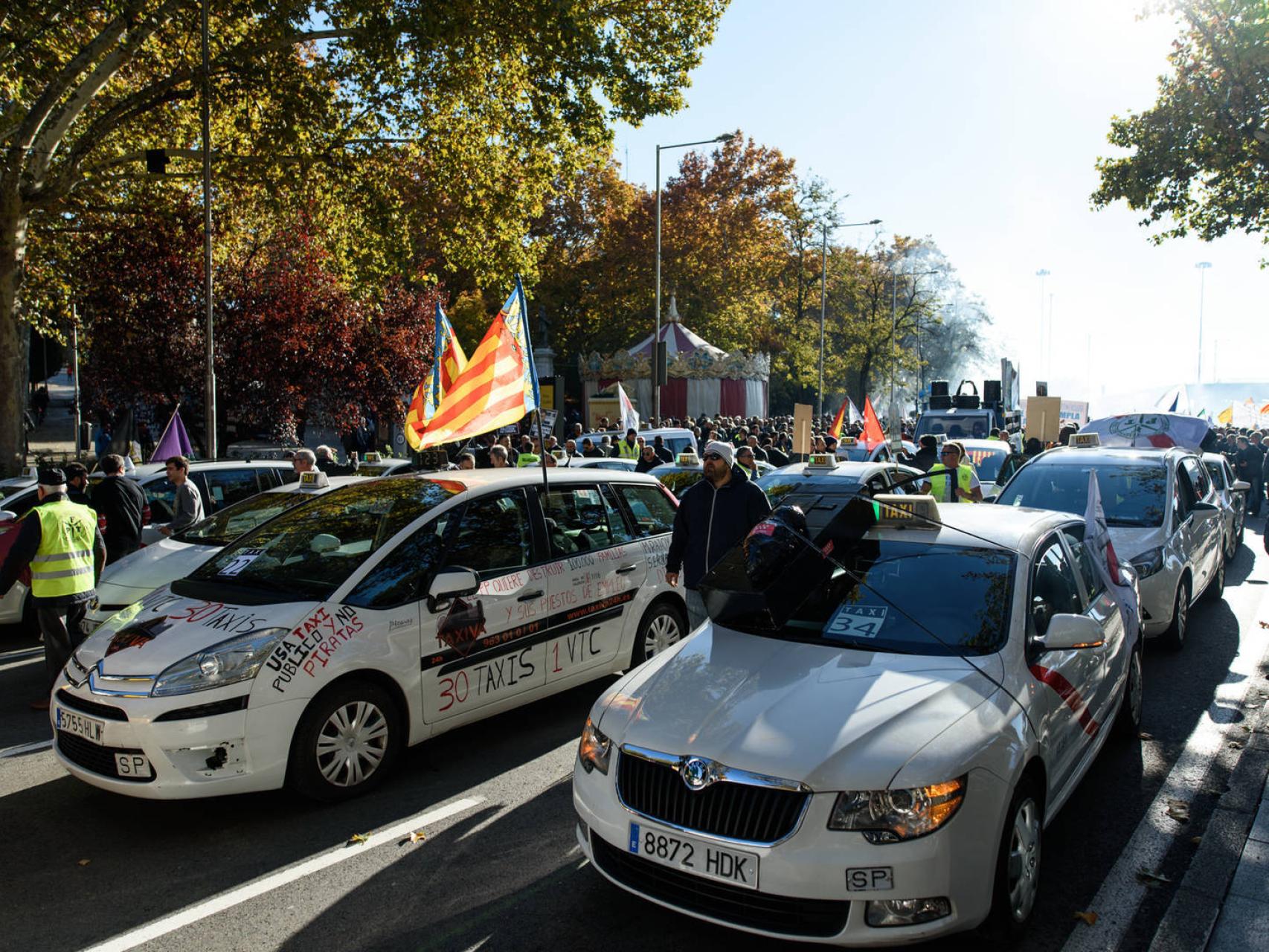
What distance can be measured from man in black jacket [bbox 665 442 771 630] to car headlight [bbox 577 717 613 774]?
2.50 m

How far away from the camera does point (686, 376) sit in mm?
33625

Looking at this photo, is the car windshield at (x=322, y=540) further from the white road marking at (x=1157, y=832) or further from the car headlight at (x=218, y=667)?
the white road marking at (x=1157, y=832)

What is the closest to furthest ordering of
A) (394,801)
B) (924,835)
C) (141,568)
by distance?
(924,835), (394,801), (141,568)

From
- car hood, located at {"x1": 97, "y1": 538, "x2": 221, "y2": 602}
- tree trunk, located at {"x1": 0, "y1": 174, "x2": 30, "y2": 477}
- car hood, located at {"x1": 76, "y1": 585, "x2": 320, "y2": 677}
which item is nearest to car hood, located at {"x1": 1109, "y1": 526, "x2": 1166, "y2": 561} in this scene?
car hood, located at {"x1": 76, "y1": 585, "x2": 320, "y2": 677}

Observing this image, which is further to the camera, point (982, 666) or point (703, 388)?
point (703, 388)

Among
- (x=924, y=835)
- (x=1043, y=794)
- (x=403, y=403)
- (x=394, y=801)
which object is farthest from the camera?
(x=403, y=403)

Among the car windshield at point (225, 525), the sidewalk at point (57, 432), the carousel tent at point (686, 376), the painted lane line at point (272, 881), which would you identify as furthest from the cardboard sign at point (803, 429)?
the sidewalk at point (57, 432)

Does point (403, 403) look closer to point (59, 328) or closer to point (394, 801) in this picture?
point (59, 328)

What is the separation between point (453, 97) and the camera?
1823 cm

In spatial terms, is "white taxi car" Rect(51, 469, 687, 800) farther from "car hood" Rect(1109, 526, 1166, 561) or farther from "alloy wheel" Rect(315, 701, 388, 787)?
"car hood" Rect(1109, 526, 1166, 561)

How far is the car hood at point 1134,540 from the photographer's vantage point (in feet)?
26.2

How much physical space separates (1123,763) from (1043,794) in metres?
2.10

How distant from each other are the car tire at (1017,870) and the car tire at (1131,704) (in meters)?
2.23

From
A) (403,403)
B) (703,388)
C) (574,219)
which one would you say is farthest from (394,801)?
(574,219)
